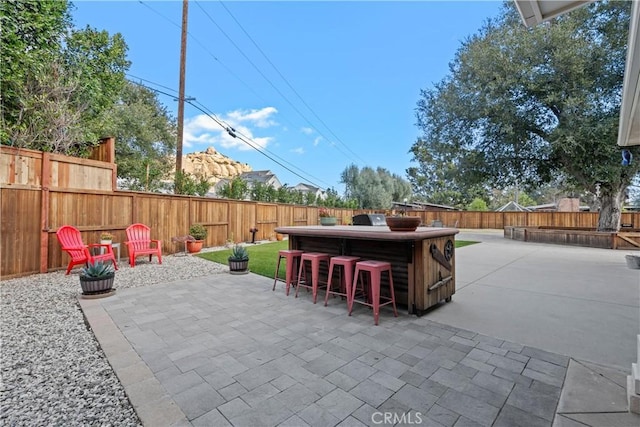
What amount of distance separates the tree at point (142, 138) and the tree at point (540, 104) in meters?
12.1

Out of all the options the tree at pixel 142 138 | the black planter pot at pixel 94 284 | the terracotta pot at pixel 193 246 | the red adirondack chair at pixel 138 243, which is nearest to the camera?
the black planter pot at pixel 94 284

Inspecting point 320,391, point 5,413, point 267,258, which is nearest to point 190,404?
point 320,391

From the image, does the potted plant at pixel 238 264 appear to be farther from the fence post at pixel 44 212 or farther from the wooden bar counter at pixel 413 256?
the fence post at pixel 44 212

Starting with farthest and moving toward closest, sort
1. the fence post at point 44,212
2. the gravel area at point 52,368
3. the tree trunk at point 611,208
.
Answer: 1. the tree trunk at point 611,208
2. the fence post at point 44,212
3. the gravel area at point 52,368

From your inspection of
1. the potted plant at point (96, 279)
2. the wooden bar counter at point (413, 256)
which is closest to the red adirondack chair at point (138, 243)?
the potted plant at point (96, 279)

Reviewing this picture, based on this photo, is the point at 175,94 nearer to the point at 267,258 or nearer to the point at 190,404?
the point at 267,258

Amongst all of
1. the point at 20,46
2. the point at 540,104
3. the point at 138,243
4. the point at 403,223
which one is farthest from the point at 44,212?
the point at 540,104

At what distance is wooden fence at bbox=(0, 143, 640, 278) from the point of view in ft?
15.4

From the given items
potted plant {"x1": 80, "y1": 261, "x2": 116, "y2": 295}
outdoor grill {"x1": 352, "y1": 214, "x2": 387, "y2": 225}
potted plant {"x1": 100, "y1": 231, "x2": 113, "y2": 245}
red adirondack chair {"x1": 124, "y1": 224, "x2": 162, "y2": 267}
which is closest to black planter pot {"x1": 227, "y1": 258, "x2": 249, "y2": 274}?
potted plant {"x1": 80, "y1": 261, "x2": 116, "y2": 295}

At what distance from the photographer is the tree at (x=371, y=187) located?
25125 millimetres

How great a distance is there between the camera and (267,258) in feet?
23.0

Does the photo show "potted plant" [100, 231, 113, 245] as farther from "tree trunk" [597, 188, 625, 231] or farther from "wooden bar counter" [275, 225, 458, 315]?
"tree trunk" [597, 188, 625, 231]

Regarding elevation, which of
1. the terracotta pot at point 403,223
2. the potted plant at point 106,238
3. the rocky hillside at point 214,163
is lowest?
the potted plant at point 106,238

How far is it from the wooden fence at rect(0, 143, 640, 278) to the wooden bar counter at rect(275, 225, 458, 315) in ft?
15.7
